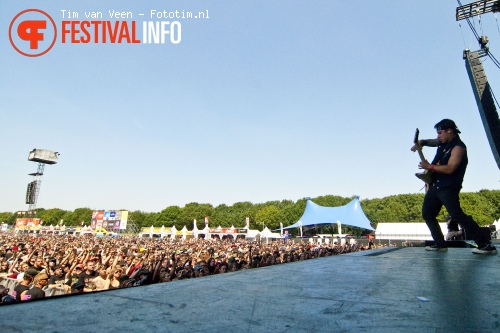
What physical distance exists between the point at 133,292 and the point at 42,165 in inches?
3341

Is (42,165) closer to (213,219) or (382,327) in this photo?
(213,219)

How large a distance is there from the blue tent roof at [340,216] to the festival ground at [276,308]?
34031 millimetres

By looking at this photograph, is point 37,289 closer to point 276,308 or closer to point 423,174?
point 276,308

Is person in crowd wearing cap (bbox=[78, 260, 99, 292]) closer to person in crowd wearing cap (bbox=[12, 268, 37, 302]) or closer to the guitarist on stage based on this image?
person in crowd wearing cap (bbox=[12, 268, 37, 302])

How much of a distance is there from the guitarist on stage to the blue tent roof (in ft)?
102

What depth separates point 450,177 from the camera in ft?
12.9

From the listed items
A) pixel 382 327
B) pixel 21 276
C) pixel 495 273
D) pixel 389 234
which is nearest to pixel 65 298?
pixel 382 327

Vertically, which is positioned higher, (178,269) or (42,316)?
(42,316)

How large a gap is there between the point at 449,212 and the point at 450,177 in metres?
0.45

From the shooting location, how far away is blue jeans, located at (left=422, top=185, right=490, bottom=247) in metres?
3.74

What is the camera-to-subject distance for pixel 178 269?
319 inches

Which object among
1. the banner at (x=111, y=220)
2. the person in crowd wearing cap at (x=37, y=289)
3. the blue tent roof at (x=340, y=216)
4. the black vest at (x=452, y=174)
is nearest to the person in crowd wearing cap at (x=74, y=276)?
the person in crowd wearing cap at (x=37, y=289)

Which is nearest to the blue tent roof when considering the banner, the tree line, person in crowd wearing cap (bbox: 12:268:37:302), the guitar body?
the tree line

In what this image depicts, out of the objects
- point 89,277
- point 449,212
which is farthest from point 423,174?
point 89,277
